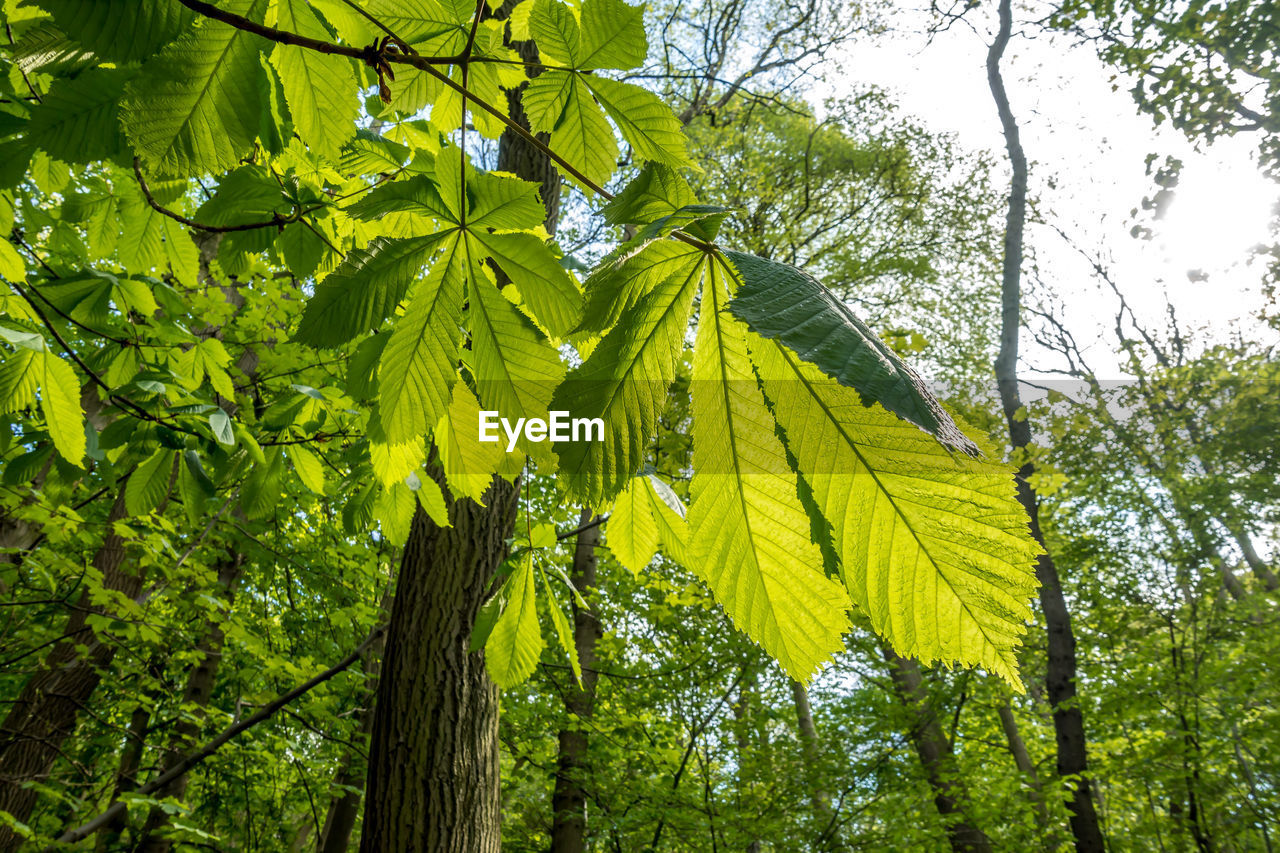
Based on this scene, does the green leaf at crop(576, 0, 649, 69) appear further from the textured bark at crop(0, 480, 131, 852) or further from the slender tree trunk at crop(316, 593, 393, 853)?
the textured bark at crop(0, 480, 131, 852)

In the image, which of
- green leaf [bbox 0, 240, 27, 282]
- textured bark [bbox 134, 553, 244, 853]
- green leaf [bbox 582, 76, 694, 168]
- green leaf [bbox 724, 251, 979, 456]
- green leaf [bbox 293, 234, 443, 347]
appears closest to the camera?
green leaf [bbox 724, 251, 979, 456]

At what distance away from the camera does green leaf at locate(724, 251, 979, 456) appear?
0.30 m

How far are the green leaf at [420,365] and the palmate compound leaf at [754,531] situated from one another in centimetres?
29

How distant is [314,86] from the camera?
72 centimetres

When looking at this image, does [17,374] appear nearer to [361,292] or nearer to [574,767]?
[361,292]

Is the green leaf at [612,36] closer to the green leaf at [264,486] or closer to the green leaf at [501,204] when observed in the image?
the green leaf at [501,204]

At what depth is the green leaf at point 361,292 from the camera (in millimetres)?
697

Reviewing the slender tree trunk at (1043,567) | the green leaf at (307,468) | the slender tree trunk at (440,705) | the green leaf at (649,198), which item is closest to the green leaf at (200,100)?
the green leaf at (649,198)

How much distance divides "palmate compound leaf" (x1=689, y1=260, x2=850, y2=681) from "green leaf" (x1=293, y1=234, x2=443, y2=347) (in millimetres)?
384

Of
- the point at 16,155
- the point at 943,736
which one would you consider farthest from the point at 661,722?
the point at 16,155

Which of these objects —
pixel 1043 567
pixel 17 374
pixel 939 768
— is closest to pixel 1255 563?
pixel 1043 567

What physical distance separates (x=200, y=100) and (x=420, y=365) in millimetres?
339

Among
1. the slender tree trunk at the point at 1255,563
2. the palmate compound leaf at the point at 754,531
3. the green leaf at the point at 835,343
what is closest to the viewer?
the green leaf at the point at 835,343

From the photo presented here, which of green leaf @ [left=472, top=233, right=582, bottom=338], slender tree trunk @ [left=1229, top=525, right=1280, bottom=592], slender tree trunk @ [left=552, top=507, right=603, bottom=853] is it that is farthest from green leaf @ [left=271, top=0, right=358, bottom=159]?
slender tree trunk @ [left=1229, top=525, right=1280, bottom=592]
